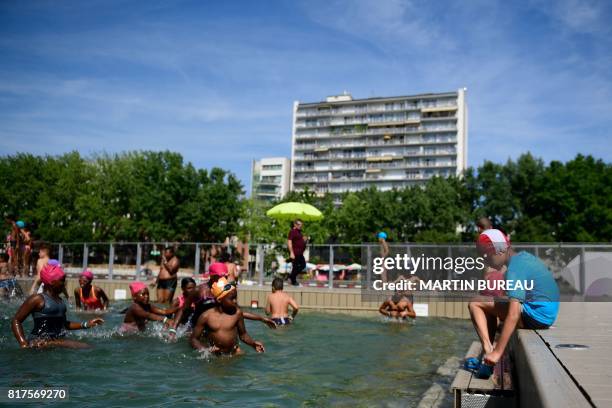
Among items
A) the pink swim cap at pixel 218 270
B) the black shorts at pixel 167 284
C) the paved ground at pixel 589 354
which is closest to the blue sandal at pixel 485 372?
the paved ground at pixel 589 354

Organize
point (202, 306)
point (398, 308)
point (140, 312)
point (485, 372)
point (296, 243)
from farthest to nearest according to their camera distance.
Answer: point (296, 243) < point (398, 308) < point (140, 312) < point (202, 306) < point (485, 372)

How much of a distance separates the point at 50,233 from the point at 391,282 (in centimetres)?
4491

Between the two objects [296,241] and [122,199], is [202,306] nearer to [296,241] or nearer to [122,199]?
[296,241]

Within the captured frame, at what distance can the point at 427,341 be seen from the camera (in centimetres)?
1183

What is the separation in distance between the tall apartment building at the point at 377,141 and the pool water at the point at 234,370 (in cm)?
8763

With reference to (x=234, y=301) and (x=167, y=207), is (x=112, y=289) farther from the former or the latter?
(x=167, y=207)

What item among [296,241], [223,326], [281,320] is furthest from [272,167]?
[223,326]

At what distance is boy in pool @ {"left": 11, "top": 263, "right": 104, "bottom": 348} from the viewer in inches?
301

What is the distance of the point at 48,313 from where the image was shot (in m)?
7.83

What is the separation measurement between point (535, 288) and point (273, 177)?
108609 millimetres

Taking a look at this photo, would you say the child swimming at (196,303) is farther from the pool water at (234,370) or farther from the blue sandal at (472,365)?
the blue sandal at (472,365)

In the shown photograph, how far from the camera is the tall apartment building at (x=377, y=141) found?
98.4 meters

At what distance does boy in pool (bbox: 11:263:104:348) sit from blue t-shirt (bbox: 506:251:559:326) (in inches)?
242

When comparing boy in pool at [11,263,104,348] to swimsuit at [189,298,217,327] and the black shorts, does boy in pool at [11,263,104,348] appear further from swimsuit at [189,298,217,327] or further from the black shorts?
the black shorts
